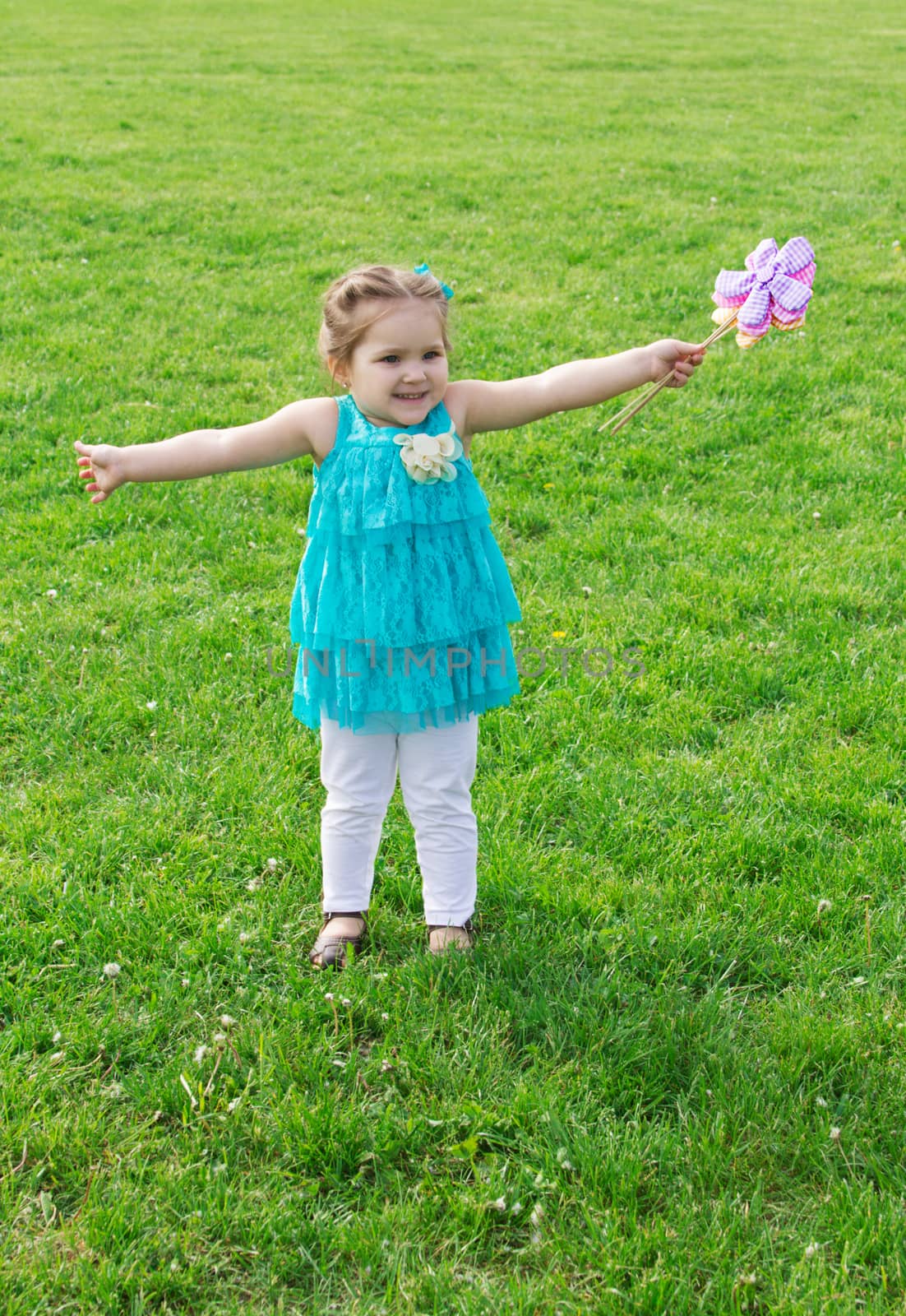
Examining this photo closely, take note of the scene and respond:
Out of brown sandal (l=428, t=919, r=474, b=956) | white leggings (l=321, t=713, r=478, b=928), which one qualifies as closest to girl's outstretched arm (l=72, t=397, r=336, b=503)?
white leggings (l=321, t=713, r=478, b=928)

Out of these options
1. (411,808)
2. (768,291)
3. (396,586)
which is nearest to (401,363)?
(396,586)

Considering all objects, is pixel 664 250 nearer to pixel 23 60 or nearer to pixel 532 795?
pixel 532 795

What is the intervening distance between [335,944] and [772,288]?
78.5 inches

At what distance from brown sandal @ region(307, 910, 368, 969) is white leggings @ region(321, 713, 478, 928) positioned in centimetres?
3

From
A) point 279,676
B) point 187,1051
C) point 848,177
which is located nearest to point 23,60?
point 848,177

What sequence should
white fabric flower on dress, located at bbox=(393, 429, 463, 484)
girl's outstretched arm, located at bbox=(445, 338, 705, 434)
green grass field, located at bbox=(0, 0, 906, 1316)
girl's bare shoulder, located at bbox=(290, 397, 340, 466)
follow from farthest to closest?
girl's outstretched arm, located at bbox=(445, 338, 705, 434) < girl's bare shoulder, located at bbox=(290, 397, 340, 466) < white fabric flower on dress, located at bbox=(393, 429, 463, 484) < green grass field, located at bbox=(0, 0, 906, 1316)

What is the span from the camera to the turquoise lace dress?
8.77ft

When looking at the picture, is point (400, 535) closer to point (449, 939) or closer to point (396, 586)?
point (396, 586)

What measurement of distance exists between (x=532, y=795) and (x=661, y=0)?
95.8 feet

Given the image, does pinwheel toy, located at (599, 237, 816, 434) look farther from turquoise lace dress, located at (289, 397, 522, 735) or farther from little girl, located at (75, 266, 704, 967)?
turquoise lace dress, located at (289, 397, 522, 735)

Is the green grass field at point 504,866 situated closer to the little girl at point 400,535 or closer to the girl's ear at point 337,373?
the little girl at point 400,535

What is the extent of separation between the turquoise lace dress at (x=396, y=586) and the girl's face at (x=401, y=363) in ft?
0.16

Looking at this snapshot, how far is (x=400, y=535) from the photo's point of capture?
2676 millimetres

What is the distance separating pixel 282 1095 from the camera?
2.56m
